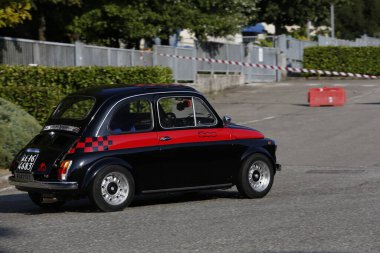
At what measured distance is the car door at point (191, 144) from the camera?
441 inches

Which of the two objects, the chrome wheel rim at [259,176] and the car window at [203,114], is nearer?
the car window at [203,114]

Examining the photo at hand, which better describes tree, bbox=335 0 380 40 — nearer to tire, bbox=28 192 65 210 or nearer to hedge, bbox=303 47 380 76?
hedge, bbox=303 47 380 76

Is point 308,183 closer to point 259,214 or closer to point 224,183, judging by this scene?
point 224,183

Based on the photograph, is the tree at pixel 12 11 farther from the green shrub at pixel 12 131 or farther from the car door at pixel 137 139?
the car door at pixel 137 139

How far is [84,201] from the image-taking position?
12.2 meters

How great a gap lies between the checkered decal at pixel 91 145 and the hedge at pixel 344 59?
34.1 m

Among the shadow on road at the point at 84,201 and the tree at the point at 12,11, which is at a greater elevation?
the tree at the point at 12,11

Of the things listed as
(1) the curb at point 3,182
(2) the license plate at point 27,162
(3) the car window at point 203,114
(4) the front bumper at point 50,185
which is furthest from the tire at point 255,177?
(1) the curb at point 3,182

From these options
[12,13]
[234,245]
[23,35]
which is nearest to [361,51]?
[23,35]

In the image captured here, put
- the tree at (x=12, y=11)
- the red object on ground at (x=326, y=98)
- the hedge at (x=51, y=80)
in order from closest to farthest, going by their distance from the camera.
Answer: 1. the hedge at (x=51, y=80)
2. the tree at (x=12, y=11)
3. the red object on ground at (x=326, y=98)

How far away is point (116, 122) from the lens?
11.0 m

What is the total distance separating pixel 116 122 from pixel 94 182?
902mm

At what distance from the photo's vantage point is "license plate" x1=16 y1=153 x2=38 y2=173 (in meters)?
10.9

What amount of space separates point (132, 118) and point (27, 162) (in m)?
1.42
